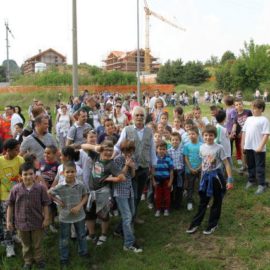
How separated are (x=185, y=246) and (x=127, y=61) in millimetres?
121934

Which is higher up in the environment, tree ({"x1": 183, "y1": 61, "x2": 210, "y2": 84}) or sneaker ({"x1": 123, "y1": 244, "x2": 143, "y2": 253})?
tree ({"x1": 183, "y1": 61, "x2": 210, "y2": 84})

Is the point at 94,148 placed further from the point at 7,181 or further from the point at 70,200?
the point at 7,181

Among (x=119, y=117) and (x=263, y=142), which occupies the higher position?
(x=119, y=117)

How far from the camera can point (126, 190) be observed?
5430 mm

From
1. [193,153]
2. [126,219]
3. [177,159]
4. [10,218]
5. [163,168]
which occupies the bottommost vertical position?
[126,219]

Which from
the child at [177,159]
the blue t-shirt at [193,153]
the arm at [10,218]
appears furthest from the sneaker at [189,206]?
the arm at [10,218]

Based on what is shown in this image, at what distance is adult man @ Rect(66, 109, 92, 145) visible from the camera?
680cm

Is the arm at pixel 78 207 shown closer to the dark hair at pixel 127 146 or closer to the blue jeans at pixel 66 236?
the blue jeans at pixel 66 236

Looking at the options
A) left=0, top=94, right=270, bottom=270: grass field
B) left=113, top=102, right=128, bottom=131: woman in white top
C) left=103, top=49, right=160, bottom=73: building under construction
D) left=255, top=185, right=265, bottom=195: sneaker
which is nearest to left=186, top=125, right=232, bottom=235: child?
left=0, top=94, right=270, bottom=270: grass field

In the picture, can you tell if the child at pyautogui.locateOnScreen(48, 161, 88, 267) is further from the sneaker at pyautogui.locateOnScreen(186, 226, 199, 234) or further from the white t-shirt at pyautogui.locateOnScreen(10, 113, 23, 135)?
the white t-shirt at pyautogui.locateOnScreen(10, 113, 23, 135)

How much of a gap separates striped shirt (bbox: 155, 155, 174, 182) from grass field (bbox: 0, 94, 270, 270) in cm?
74

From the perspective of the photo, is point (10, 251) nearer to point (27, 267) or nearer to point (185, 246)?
point (27, 267)

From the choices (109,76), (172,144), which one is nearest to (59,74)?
(109,76)

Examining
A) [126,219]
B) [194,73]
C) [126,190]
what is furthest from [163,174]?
[194,73]
